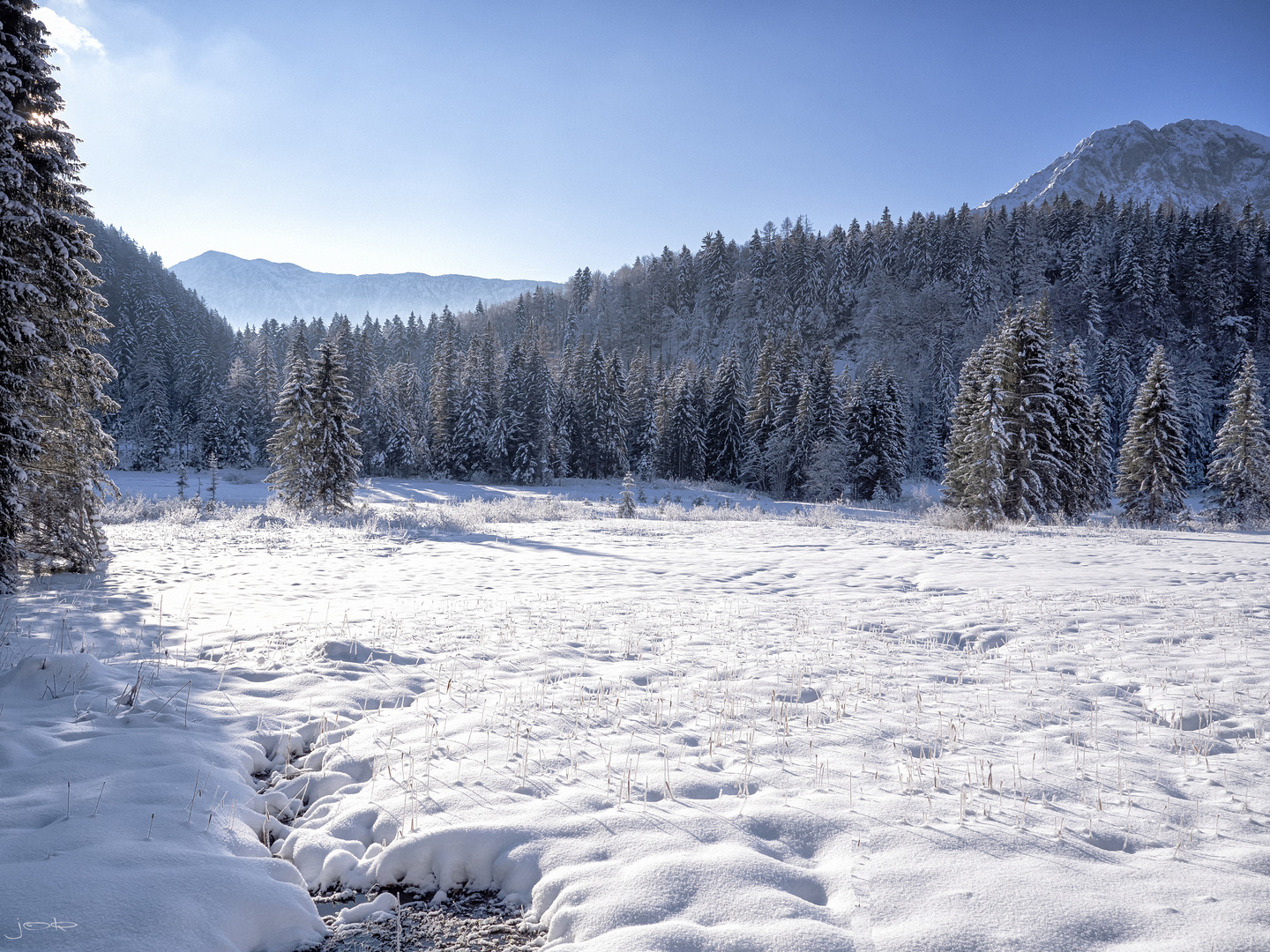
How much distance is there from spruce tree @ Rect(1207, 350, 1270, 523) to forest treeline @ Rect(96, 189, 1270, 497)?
290 inches

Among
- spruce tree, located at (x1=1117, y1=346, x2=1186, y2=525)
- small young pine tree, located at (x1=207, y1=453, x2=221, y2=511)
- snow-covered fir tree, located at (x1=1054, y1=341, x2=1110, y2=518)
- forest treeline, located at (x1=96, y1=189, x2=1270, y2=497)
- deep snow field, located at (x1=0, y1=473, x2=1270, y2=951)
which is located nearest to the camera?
deep snow field, located at (x1=0, y1=473, x2=1270, y2=951)

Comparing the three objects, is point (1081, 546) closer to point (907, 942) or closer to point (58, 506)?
point (907, 942)

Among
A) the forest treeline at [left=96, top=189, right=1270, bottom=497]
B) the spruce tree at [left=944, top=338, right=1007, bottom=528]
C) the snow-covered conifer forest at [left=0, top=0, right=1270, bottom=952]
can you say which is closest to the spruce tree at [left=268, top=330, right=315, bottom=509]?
the snow-covered conifer forest at [left=0, top=0, right=1270, bottom=952]

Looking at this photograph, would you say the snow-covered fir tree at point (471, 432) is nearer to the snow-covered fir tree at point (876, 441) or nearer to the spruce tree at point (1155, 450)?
the snow-covered fir tree at point (876, 441)

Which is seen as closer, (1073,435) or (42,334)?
(42,334)

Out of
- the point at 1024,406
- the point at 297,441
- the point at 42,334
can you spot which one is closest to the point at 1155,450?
the point at 1024,406

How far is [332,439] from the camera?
27766mm

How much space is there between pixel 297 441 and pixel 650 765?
2886 cm

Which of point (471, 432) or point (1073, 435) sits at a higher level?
point (1073, 435)

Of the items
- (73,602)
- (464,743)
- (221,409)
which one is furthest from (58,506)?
(221,409)

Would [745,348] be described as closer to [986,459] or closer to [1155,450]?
[1155,450]

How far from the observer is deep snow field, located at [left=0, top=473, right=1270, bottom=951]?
2.56 m

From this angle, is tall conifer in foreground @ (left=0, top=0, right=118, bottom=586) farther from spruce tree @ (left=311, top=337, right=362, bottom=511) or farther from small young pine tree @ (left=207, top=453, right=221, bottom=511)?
spruce tree @ (left=311, top=337, right=362, bottom=511)

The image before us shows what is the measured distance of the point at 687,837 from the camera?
3.15m
